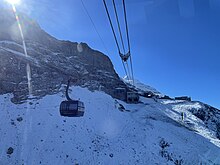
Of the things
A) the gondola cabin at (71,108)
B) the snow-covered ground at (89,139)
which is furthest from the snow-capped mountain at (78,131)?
the gondola cabin at (71,108)

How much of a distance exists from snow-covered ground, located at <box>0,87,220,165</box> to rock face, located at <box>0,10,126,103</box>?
4244 mm

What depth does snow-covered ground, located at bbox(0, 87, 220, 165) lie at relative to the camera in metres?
21.6

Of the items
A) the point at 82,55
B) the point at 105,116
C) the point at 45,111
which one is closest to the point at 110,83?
the point at 82,55

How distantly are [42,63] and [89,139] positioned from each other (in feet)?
93.2

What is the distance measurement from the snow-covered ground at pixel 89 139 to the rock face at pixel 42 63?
424cm

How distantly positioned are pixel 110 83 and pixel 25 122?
36487 millimetres

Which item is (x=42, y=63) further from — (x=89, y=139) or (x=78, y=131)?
(x=89, y=139)

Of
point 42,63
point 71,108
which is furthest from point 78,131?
point 42,63

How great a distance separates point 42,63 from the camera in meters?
47.9

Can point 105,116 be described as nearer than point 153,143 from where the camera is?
No

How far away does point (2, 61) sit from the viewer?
3900 centimetres

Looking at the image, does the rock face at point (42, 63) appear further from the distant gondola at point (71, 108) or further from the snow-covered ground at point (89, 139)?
the distant gondola at point (71, 108)

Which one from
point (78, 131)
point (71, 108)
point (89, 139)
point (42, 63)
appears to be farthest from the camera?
point (42, 63)

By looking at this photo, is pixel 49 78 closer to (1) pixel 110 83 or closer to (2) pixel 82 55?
(1) pixel 110 83
